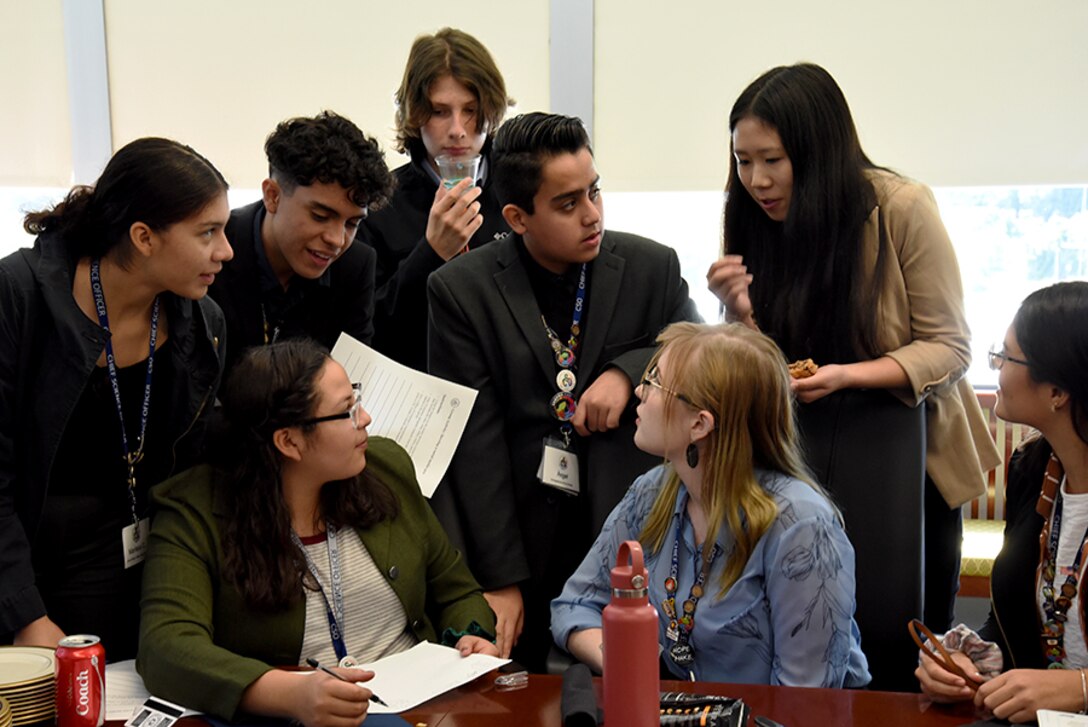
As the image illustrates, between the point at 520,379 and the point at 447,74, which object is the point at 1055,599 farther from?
the point at 447,74

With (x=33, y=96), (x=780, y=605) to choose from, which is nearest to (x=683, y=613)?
(x=780, y=605)

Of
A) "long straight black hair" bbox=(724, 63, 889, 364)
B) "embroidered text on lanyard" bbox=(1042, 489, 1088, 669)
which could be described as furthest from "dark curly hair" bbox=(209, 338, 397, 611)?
"embroidered text on lanyard" bbox=(1042, 489, 1088, 669)

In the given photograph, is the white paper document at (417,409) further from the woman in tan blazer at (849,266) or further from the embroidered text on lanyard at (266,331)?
the woman in tan blazer at (849,266)

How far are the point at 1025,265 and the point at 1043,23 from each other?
0.93 m

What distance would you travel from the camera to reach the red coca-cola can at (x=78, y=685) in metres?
1.56

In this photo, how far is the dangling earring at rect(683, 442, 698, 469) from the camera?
1.98 m

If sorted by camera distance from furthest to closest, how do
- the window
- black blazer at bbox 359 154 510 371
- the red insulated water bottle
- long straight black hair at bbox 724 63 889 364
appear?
the window, black blazer at bbox 359 154 510 371, long straight black hair at bbox 724 63 889 364, the red insulated water bottle

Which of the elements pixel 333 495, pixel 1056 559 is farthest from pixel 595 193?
pixel 1056 559

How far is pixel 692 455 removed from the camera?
6.51 ft

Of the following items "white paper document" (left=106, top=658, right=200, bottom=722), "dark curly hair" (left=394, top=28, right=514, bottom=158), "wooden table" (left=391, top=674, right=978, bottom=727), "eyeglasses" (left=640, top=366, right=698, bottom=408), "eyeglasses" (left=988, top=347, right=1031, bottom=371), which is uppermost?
"dark curly hair" (left=394, top=28, right=514, bottom=158)

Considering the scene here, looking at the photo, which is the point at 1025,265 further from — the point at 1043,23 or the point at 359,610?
the point at 359,610

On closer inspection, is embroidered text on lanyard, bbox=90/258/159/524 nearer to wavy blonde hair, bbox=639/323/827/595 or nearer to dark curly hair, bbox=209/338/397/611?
dark curly hair, bbox=209/338/397/611

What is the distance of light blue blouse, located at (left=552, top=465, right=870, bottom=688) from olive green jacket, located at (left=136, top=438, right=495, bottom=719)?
32 centimetres

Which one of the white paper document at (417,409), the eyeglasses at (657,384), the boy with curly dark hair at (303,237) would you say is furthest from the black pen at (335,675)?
the boy with curly dark hair at (303,237)
